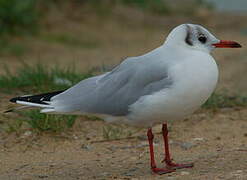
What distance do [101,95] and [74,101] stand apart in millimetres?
177

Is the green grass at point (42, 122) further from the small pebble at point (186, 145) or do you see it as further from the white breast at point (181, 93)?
the white breast at point (181, 93)

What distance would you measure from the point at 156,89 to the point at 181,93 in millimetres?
165

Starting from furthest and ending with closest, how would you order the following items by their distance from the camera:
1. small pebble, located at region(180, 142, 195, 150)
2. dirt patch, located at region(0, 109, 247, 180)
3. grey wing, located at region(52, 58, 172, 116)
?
small pebble, located at region(180, 142, 195, 150) → dirt patch, located at region(0, 109, 247, 180) → grey wing, located at region(52, 58, 172, 116)

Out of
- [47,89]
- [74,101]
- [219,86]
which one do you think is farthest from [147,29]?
[74,101]

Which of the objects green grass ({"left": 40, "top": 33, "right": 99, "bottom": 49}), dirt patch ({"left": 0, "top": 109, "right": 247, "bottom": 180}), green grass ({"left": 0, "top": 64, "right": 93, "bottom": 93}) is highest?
green grass ({"left": 40, "top": 33, "right": 99, "bottom": 49})

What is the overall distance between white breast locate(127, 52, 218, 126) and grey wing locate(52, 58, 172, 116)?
56 mm

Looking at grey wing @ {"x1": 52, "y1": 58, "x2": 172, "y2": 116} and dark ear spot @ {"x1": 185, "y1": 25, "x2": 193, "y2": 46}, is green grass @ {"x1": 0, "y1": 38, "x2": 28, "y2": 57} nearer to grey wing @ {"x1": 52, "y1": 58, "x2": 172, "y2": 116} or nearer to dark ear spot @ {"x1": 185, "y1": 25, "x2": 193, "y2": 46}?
grey wing @ {"x1": 52, "y1": 58, "x2": 172, "y2": 116}

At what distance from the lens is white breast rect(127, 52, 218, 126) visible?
386 centimetres

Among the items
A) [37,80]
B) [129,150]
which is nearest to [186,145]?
[129,150]

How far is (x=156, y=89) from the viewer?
394 centimetres

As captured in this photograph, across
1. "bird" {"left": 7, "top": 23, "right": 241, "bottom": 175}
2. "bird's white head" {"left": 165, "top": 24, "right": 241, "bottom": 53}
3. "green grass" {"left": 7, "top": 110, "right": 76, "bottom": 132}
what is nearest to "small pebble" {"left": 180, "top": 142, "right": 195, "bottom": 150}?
"bird" {"left": 7, "top": 23, "right": 241, "bottom": 175}

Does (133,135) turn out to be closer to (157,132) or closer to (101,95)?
(157,132)

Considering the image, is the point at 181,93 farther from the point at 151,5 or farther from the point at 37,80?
the point at 151,5

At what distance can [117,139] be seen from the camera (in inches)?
201
